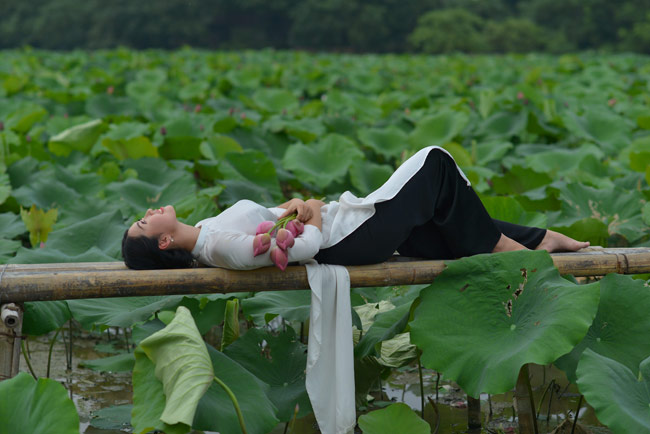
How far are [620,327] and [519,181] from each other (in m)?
1.93

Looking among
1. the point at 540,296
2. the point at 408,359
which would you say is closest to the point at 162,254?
the point at 408,359

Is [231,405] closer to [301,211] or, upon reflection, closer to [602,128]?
[301,211]

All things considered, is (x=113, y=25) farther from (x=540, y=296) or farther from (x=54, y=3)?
(x=540, y=296)

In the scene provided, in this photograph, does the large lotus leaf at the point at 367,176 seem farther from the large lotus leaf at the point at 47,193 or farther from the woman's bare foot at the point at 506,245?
the woman's bare foot at the point at 506,245

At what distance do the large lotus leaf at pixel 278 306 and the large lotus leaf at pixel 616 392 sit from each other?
0.76 meters

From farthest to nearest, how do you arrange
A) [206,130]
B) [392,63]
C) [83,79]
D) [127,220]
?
[392,63] → [83,79] → [206,130] → [127,220]

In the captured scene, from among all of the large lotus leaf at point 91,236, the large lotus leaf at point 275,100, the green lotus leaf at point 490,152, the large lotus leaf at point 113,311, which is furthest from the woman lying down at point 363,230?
the large lotus leaf at point 275,100

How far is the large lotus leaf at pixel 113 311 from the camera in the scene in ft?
6.98

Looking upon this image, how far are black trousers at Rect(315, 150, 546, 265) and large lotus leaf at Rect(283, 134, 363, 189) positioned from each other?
5.91 ft

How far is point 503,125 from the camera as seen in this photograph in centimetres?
551

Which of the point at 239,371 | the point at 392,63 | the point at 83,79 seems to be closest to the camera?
the point at 239,371

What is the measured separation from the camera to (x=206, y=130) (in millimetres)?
5090

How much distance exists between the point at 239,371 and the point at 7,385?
52 centimetres

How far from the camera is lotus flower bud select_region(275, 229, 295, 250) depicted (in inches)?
77.7
